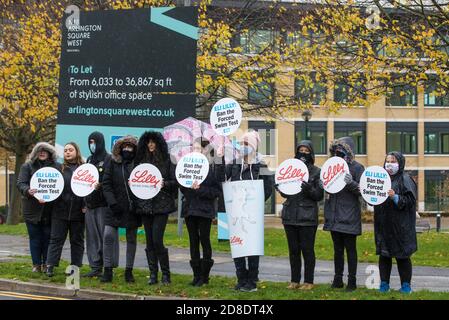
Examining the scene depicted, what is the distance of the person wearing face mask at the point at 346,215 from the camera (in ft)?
29.8

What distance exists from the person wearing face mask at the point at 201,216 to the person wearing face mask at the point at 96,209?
1.45 metres

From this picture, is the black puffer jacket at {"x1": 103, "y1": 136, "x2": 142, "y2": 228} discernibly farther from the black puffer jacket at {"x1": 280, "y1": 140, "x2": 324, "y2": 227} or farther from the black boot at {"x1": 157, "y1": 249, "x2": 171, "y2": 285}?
the black puffer jacket at {"x1": 280, "y1": 140, "x2": 324, "y2": 227}

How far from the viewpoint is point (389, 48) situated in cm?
1525

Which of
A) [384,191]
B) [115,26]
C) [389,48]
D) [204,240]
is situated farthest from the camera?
[389,48]

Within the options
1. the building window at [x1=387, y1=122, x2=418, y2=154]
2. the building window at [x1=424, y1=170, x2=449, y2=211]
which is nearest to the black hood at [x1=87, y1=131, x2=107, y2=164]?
the building window at [x1=387, y1=122, x2=418, y2=154]

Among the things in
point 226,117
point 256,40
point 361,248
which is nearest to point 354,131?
point 256,40

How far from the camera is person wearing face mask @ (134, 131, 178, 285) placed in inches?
380

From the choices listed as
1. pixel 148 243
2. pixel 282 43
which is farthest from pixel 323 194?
pixel 282 43

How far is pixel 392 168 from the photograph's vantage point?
913 centimetres

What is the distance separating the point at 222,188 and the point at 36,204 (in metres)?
3.19

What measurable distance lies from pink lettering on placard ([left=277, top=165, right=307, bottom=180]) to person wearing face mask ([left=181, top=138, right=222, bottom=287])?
0.95 metres

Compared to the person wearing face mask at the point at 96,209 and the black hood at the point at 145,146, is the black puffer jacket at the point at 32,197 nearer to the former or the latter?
the person wearing face mask at the point at 96,209

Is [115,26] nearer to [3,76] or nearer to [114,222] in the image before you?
[114,222]

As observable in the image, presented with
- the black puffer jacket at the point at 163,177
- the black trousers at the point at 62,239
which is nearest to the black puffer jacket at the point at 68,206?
the black trousers at the point at 62,239
